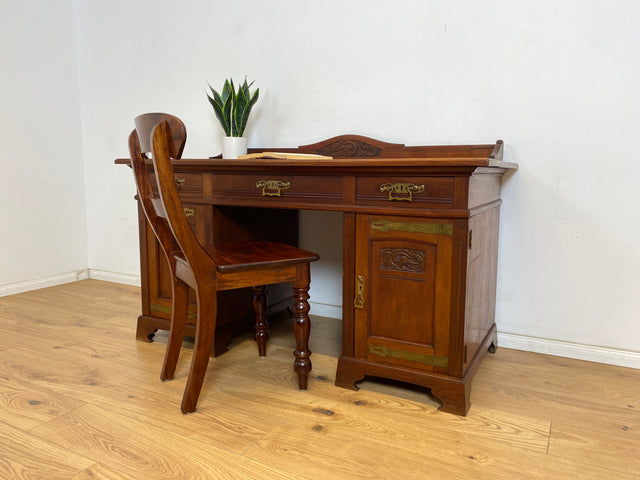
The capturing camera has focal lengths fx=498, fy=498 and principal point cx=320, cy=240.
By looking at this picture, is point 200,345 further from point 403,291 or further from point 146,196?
point 403,291

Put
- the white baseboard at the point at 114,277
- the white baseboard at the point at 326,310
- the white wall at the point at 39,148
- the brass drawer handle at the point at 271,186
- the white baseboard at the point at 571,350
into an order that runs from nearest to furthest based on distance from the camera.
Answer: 1. the brass drawer handle at the point at 271,186
2. the white baseboard at the point at 571,350
3. the white baseboard at the point at 326,310
4. the white wall at the point at 39,148
5. the white baseboard at the point at 114,277

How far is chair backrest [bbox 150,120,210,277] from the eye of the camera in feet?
4.42

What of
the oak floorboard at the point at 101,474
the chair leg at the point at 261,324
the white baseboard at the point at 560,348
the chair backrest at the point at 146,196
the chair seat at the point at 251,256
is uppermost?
the chair backrest at the point at 146,196

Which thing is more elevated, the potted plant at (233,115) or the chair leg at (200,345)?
the potted plant at (233,115)

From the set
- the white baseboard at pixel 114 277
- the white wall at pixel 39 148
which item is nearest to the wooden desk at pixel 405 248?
the white baseboard at pixel 114 277

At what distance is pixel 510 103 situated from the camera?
6.51ft

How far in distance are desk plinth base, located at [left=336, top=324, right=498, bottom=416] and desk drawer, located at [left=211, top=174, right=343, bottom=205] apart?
56cm

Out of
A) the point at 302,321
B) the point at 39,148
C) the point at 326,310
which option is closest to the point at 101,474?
the point at 302,321

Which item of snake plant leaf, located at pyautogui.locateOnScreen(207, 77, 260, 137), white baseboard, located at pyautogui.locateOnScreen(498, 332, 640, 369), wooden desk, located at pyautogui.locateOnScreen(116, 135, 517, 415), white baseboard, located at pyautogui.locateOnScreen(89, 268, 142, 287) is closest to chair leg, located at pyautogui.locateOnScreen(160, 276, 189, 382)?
wooden desk, located at pyautogui.locateOnScreen(116, 135, 517, 415)

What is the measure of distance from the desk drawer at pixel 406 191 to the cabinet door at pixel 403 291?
50 millimetres

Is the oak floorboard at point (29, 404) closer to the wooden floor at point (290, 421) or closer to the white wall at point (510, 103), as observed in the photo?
the wooden floor at point (290, 421)

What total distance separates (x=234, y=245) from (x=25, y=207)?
183 centimetres

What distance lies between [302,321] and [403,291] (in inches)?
13.7

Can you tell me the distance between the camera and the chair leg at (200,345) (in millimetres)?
1487
